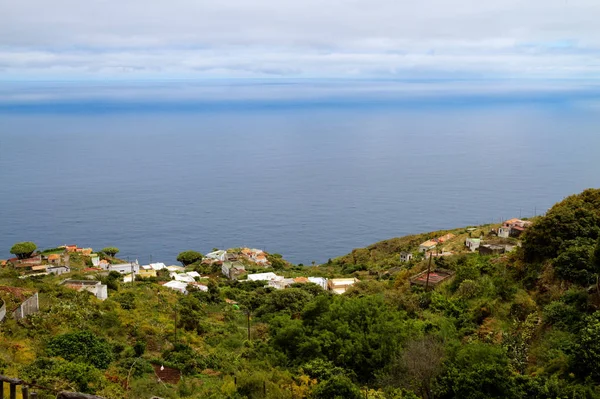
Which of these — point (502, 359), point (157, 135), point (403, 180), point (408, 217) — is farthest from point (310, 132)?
point (502, 359)

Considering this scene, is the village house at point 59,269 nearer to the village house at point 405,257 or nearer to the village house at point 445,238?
the village house at point 405,257

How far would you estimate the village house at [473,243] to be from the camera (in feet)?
145

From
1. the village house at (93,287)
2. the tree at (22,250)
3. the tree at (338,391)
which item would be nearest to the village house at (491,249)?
the village house at (93,287)

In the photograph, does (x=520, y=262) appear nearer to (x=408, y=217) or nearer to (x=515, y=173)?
(x=408, y=217)

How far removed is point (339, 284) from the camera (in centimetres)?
4109

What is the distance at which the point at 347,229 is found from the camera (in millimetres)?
78688

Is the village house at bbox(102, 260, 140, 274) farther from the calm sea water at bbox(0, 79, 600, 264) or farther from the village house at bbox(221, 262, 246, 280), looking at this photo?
the calm sea water at bbox(0, 79, 600, 264)

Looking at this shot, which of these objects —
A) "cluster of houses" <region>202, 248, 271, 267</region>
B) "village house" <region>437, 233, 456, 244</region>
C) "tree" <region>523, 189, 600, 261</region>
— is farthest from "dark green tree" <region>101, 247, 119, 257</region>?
"tree" <region>523, 189, 600, 261</region>

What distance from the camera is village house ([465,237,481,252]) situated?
44.2m

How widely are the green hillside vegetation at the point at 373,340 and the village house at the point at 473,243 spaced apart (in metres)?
16.8

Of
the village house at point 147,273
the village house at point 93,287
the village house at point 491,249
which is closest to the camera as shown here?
the village house at point 93,287

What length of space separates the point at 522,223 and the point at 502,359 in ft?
114

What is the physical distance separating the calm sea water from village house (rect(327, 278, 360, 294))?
2543cm

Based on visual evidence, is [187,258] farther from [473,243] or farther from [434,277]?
[434,277]
